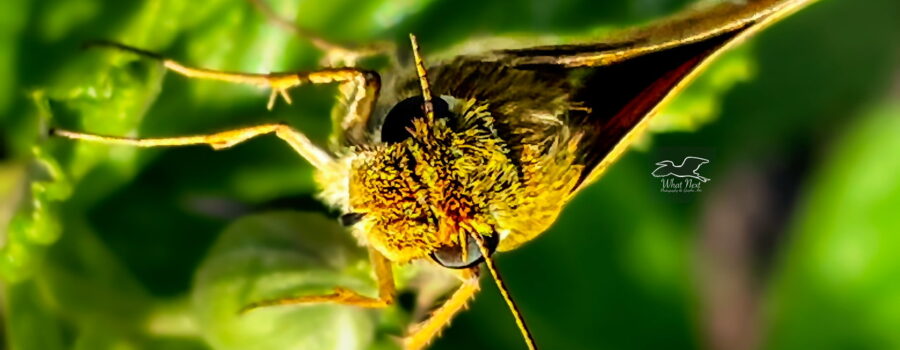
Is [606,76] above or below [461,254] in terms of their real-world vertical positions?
above

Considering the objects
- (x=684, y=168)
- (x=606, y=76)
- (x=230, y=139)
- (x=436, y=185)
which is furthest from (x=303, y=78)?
(x=684, y=168)

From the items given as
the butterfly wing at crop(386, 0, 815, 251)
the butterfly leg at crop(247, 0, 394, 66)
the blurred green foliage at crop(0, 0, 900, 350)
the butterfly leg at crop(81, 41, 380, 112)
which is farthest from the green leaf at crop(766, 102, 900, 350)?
the butterfly leg at crop(81, 41, 380, 112)

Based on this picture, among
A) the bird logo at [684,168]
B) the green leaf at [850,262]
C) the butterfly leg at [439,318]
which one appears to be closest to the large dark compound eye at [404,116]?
the butterfly leg at [439,318]

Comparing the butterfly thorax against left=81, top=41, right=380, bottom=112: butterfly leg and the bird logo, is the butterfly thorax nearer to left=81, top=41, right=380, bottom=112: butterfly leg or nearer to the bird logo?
left=81, top=41, right=380, bottom=112: butterfly leg

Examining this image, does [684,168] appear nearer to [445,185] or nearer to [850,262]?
[850,262]

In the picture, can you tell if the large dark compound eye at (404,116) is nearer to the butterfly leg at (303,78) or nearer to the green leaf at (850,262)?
the butterfly leg at (303,78)

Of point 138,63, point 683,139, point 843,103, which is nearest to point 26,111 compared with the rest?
point 138,63
